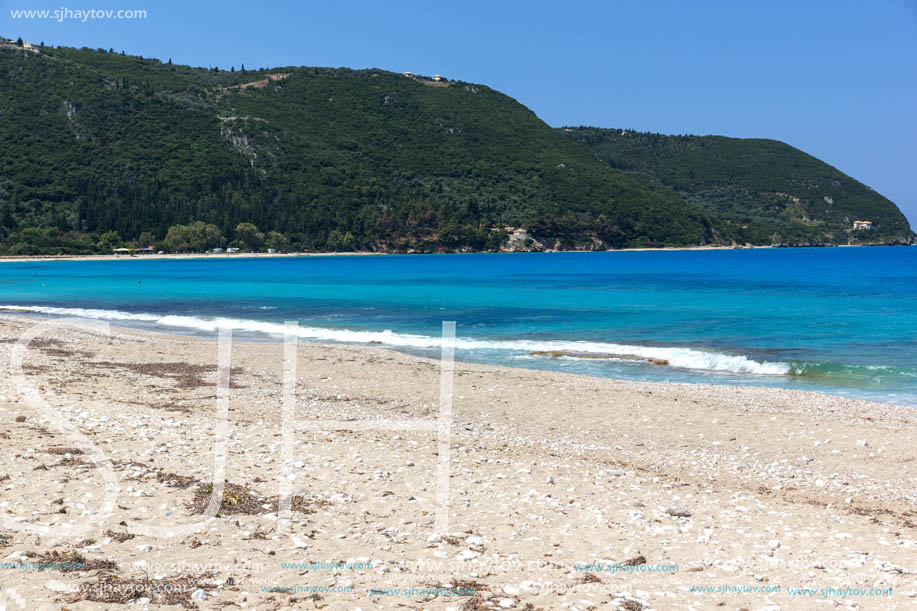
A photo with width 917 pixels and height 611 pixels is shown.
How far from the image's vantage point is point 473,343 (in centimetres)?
2455

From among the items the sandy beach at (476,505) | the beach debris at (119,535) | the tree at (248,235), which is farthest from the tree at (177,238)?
the beach debris at (119,535)

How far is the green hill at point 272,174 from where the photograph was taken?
444ft

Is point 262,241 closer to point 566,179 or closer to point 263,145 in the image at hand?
point 263,145

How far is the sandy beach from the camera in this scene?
533cm

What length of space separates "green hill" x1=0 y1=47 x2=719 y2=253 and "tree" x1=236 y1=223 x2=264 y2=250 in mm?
621

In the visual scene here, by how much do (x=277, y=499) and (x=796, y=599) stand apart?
15.4 feet

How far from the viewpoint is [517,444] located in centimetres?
1073

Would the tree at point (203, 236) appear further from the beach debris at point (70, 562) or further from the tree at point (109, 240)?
the beach debris at point (70, 562)

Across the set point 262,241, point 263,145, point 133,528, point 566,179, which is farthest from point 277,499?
point 566,179

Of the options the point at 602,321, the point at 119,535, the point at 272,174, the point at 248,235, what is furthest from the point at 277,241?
the point at 119,535

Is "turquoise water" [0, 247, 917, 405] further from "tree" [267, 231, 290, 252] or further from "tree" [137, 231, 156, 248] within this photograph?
"tree" [267, 231, 290, 252]

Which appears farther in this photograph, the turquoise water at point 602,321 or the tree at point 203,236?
the tree at point 203,236

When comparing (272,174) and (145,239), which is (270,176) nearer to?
(272,174)

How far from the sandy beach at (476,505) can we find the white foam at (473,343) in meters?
5.40
